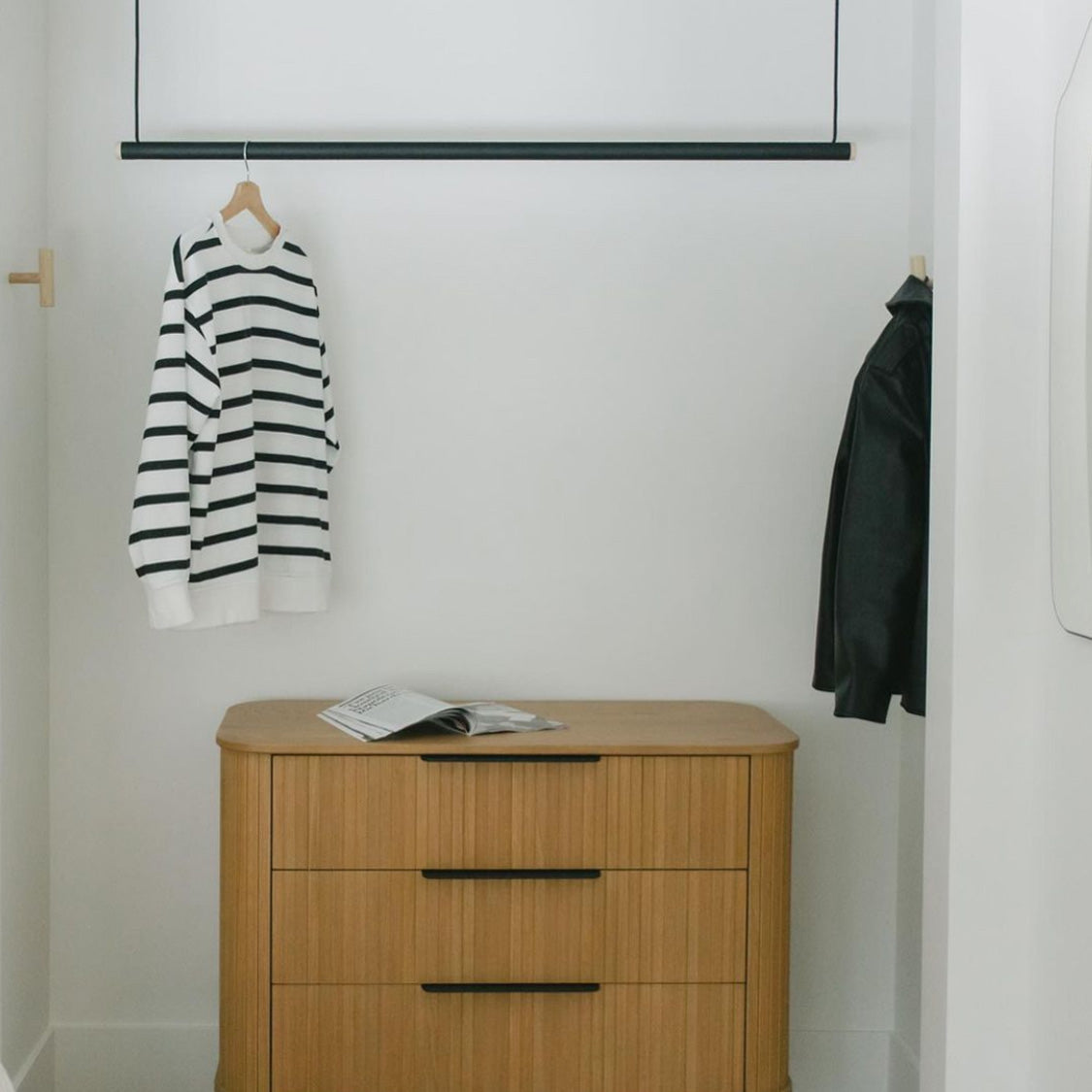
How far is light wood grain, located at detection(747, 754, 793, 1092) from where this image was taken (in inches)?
80.4

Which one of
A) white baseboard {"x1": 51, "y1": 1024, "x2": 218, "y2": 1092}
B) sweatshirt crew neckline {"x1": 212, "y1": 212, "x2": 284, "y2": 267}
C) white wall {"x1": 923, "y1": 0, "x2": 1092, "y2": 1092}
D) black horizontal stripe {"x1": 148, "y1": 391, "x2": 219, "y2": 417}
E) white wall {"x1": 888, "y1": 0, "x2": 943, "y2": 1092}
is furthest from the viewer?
white baseboard {"x1": 51, "y1": 1024, "x2": 218, "y2": 1092}

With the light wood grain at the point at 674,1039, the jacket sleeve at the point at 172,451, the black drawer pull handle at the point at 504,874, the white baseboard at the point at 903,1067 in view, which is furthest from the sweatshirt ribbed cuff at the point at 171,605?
the white baseboard at the point at 903,1067

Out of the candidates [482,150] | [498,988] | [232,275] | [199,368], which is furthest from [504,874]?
[482,150]

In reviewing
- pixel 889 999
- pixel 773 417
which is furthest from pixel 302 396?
pixel 889 999

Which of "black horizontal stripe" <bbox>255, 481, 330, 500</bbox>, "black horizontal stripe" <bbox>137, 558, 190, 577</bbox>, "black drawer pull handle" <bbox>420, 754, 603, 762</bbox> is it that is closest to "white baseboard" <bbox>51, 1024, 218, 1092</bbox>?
"black drawer pull handle" <bbox>420, 754, 603, 762</bbox>

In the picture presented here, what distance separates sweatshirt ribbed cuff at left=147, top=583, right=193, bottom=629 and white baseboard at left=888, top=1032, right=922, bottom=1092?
1.62 m

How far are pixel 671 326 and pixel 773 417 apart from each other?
0.91 ft

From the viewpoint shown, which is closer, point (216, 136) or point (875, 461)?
point (875, 461)

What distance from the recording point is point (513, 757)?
201 centimetres

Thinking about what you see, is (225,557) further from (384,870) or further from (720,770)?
(720,770)

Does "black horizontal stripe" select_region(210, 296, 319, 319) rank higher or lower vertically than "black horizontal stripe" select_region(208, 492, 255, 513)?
higher

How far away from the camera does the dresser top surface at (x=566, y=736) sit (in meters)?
2.01

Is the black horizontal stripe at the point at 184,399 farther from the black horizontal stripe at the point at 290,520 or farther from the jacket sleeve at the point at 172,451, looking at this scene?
the black horizontal stripe at the point at 290,520

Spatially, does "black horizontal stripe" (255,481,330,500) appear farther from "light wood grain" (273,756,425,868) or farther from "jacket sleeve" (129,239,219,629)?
"light wood grain" (273,756,425,868)
